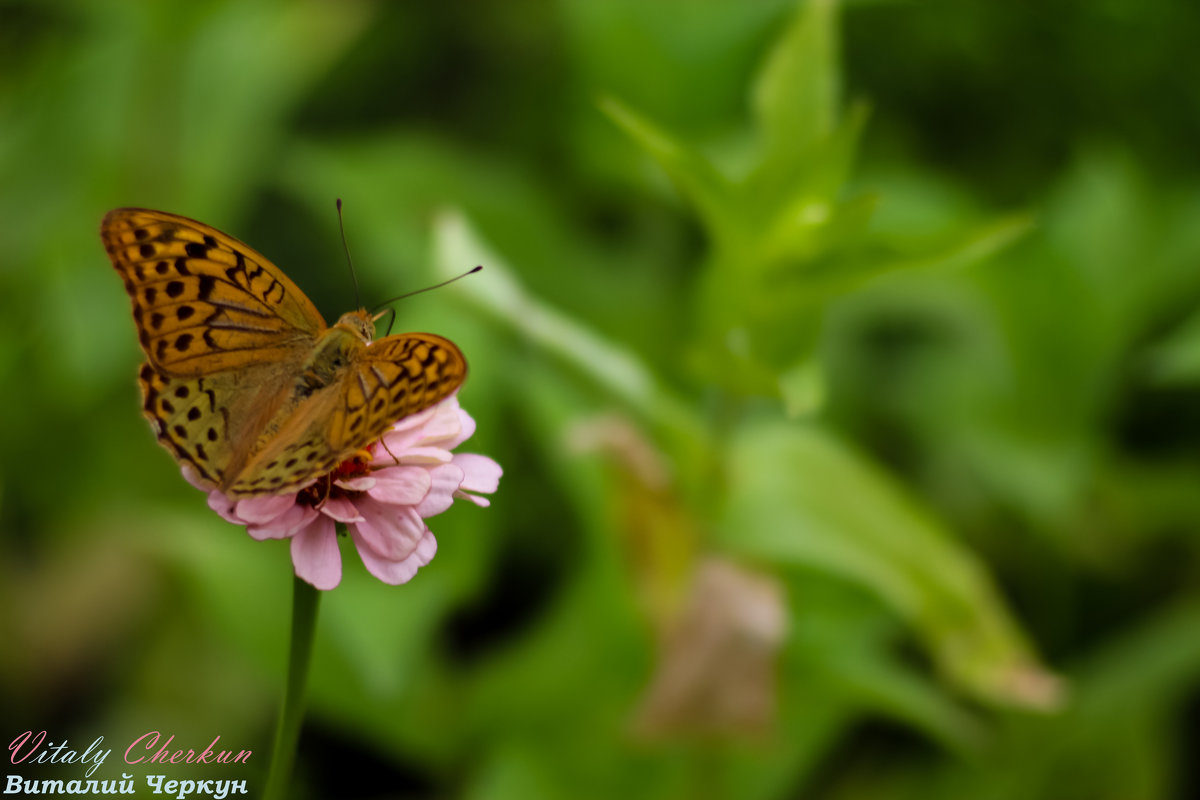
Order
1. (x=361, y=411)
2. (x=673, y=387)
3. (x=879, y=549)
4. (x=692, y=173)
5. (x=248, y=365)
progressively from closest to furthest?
(x=361, y=411)
(x=248, y=365)
(x=692, y=173)
(x=879, y=549)
(x=673, y=387)

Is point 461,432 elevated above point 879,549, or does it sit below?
above

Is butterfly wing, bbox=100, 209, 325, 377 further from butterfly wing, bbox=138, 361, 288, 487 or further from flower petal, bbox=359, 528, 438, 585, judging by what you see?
flower petal, bbox=359, 528, 438, 585

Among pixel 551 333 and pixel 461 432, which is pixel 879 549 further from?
pixel 461 432

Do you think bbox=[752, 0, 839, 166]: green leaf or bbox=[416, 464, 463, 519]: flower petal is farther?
bbox=[752, 0, 839, 166]: green leaf

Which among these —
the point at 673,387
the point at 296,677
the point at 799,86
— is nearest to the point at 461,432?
the point at 296,677

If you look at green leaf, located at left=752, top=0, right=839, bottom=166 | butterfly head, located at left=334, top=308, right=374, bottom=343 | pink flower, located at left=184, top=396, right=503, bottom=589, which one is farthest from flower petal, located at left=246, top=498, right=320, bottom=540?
green leaf, located at left=752, top=0, right=839, bottom=166

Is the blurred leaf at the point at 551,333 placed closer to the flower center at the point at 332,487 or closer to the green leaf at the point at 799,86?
the green leaf at the point at 799,86
